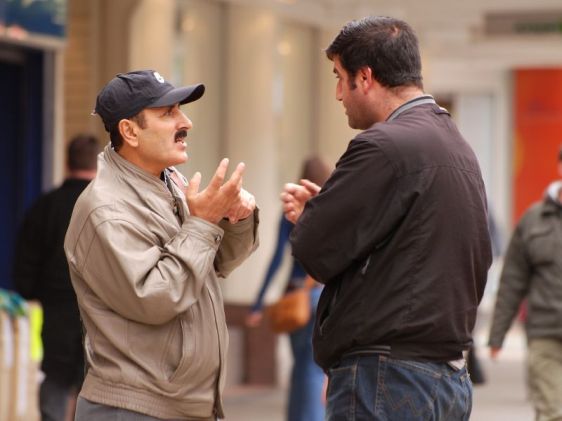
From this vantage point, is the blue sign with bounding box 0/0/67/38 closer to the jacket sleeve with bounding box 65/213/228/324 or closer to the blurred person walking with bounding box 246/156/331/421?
the blurred person walking with bounding box 246/156/331/421

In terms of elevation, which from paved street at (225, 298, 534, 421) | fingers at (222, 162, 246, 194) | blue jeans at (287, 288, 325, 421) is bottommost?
paved street at (225, 298, 534, 421)

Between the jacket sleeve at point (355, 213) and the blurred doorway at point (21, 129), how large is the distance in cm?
758

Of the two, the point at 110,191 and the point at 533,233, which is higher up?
the point at 110,191

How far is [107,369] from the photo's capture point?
399 cm

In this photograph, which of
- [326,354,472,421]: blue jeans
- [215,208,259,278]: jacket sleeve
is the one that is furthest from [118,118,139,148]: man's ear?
[326,354,472,421]: blue jeans

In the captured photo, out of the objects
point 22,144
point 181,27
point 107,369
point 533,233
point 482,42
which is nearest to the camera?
point 107,369

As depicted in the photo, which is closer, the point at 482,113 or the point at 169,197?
the point at 169,197

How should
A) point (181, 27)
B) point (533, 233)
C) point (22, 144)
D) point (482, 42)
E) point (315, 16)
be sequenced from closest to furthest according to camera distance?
1. point (533, 233)
2. point (22, 144)
3. point (181, 27)
4. point (315, 16)
5. point (482, 42)

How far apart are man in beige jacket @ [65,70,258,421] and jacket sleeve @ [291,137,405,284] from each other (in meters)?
0.28

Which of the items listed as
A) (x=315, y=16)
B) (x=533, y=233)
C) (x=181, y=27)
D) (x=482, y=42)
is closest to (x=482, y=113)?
(x=482, y=42)

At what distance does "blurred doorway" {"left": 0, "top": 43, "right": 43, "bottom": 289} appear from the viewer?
11250mm

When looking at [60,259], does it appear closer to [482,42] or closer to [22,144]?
[22,144]

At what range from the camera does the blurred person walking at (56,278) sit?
7.60m

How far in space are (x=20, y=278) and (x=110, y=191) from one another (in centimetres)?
382
